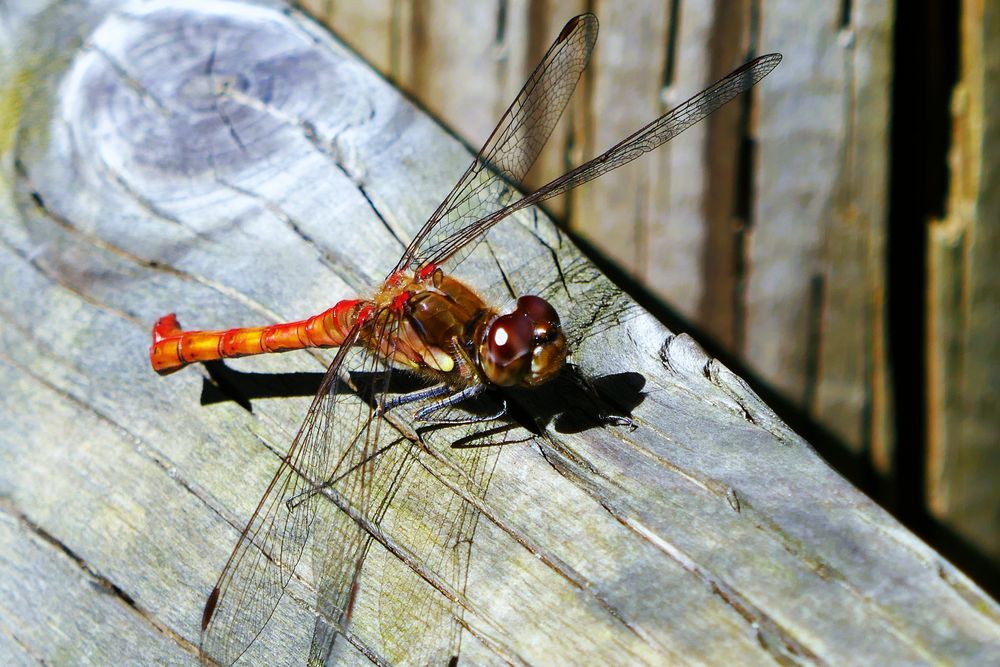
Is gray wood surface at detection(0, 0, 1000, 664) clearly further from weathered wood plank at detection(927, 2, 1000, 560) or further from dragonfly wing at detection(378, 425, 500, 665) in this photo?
weathered wood plank at detection(927, 2, 1000, 560)

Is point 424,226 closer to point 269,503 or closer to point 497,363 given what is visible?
point 497,363

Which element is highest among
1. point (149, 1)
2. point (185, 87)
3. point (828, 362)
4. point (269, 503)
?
point (149, 1)

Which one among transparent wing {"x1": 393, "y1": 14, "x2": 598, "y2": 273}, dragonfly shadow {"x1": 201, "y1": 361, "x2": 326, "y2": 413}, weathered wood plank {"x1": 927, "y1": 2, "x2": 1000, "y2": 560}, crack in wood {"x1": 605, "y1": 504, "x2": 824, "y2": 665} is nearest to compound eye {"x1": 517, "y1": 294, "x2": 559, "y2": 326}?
transparent wing {"x1": 393, "y1": 14, "x2": 598, "y2": 273}

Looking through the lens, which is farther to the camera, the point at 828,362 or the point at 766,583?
the point at 828,362

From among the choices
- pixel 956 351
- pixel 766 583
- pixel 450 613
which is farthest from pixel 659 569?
pixel 956 351

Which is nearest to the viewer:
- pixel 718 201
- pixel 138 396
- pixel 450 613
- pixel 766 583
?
pixel 766 583

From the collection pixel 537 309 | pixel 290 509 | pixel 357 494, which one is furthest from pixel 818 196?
pixel 290 509
